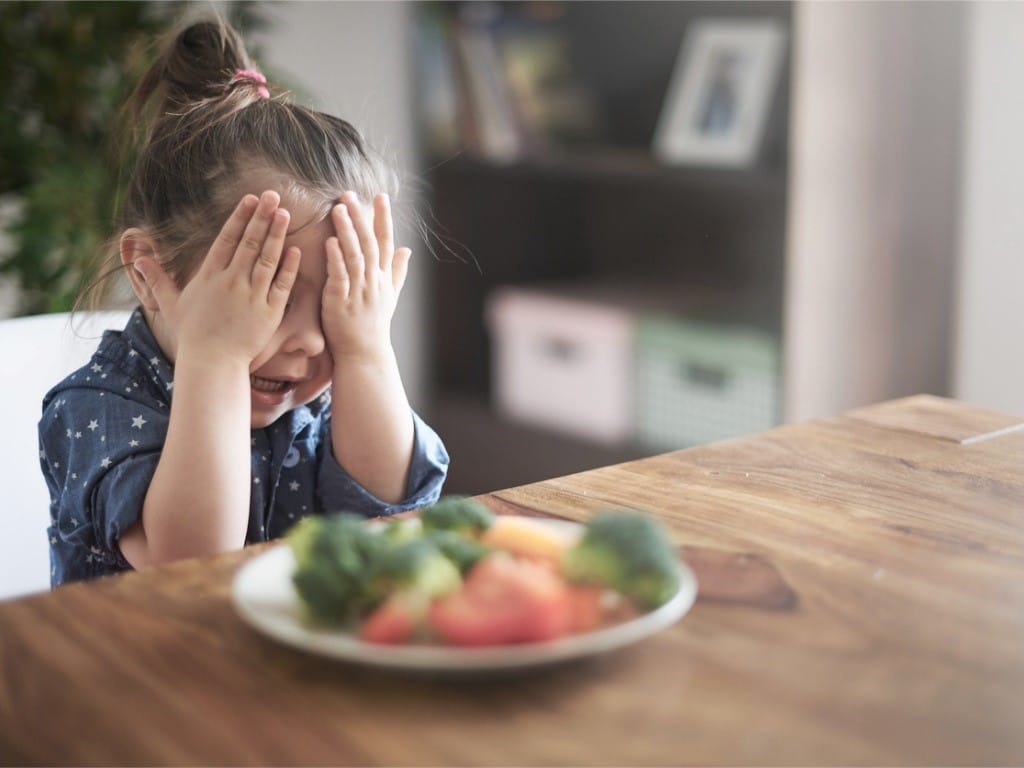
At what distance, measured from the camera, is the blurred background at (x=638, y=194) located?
6.52 ft

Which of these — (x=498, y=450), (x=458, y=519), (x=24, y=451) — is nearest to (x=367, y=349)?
(x=24, y=451)

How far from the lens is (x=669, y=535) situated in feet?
2.38

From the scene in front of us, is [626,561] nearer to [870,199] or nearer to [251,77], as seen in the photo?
[251,77]

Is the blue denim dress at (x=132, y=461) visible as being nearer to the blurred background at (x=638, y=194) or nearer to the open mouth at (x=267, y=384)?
the open mouth at (x=267, y=384)

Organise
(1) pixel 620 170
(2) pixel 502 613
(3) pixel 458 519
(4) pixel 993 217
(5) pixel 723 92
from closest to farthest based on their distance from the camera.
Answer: (2) pixel 502 613 → (3) pixel 458 519 → (4) pixel 993 217 → (5) pixel 723 92 → (1) pixel 620 170

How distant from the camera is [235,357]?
0.91 metres

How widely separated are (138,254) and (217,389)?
0.60 ft

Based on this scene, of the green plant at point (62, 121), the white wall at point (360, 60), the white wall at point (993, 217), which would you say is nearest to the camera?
the white wall at point (993, 217)

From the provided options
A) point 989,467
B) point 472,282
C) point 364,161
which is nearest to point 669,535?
point 989,467

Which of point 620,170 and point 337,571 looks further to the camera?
point 620,170

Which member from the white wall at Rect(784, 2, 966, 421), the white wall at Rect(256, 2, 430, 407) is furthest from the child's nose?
the white wall at Rect(256, 2, 430, 407)

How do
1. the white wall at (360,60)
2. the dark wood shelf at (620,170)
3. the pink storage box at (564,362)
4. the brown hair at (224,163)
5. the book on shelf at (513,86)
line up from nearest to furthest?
the brown hair at (224,163)
the dark wood shelf at (620,170)
the pink storage box at (564,362)
the book on shelf at (513,86)
the white wall at (360,60)

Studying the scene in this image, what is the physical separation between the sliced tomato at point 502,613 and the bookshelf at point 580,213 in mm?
1664

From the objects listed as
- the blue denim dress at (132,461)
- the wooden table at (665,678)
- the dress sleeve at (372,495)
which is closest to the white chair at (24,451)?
the blue denim dress at (132,461)
